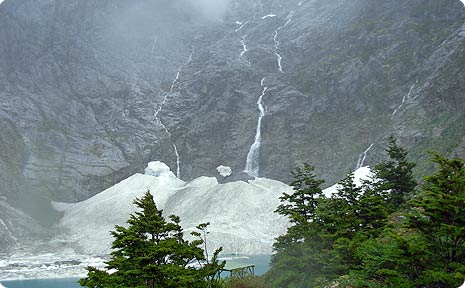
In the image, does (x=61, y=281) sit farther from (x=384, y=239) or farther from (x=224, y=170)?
(x=224, y=170)

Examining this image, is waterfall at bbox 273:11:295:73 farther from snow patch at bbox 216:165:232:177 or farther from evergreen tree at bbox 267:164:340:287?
evergreen tree at bbox 267:164:340:287

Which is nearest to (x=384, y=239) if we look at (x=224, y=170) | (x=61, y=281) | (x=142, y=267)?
(x=142, y=267)

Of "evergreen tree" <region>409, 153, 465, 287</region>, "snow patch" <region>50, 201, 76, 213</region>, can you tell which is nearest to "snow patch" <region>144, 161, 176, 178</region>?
"snow patch" <region>50, 201, 76, 213</region>

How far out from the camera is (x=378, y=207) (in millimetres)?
12906

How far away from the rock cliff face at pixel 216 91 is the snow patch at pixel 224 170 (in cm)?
155

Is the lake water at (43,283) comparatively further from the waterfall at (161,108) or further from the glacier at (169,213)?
the waterfall at (161,108)

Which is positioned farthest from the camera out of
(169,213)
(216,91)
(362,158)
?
(216,91)

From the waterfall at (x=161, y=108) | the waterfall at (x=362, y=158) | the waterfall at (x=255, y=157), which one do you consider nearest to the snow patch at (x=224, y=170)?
the waterfall at (x=255, y=157)

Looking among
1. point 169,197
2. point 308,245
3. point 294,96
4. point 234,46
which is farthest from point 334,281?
point 234,46

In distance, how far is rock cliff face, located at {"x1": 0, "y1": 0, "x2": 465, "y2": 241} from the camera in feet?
189

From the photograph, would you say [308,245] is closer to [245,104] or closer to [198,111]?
[245,104]

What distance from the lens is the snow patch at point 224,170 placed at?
6244 centimetres

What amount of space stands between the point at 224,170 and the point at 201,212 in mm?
20667

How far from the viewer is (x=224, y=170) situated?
6344 centimetres
